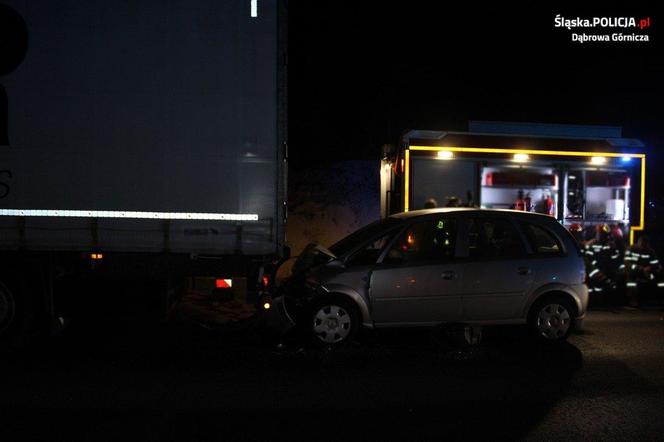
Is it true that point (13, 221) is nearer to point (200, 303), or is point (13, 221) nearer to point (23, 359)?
point (23, 359)

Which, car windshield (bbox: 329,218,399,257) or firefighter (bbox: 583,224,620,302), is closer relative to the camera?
car windshield (bbox: 329,218,399,257)

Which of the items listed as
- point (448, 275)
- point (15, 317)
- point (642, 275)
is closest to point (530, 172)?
point (642, 275)

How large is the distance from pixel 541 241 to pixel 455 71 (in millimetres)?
11953

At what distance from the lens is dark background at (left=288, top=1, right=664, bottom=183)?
56.9 feet

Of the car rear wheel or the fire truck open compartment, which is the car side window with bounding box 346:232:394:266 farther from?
the fire truck open compartment

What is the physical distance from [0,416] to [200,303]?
17.6 ft

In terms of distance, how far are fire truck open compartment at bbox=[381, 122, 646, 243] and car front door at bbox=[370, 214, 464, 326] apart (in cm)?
396

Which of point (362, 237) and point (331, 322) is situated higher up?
point (362, 237)

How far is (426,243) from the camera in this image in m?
7.51

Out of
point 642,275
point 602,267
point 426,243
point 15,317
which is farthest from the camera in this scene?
point 602,267

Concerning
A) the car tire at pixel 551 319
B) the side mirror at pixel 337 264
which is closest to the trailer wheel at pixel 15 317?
the side mirror at pixel 337 264

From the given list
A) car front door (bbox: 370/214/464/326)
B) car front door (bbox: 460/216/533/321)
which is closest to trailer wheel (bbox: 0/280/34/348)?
car front door (bbox: 370/214/464/326)

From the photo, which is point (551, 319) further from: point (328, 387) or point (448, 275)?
point (328, 387)

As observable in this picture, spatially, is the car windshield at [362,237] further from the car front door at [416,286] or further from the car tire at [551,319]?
the car tire at [551,319]
